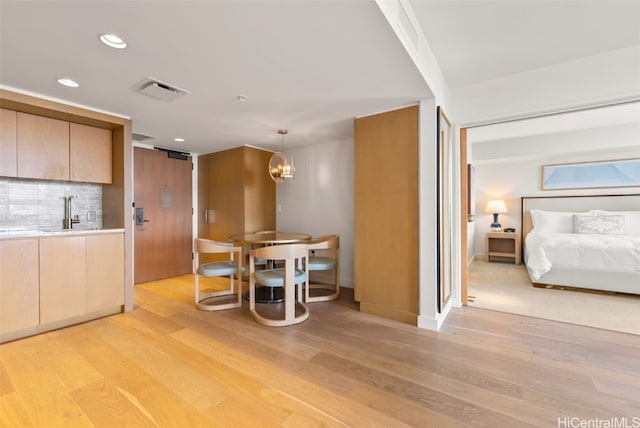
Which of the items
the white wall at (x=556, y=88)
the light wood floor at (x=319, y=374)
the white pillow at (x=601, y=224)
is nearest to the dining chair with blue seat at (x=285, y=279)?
the light wood floor at (x=319, y=374)

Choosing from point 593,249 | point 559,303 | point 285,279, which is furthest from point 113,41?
point 593,249

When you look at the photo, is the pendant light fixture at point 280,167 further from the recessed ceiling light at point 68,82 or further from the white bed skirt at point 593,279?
the white bed skirt at point 593,279

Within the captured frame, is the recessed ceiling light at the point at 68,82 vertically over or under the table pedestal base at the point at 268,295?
over

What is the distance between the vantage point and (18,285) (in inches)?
91.6

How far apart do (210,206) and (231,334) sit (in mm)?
2912

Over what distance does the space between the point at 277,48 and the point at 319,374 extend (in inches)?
86.3

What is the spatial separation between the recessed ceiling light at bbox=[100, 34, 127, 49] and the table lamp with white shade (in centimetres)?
637

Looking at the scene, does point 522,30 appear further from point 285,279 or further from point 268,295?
point 268,295

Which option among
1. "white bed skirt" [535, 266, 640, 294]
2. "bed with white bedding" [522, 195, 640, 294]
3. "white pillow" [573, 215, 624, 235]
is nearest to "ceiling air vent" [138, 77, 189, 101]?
"bed with white bedding" [522, 195, 640, 294]

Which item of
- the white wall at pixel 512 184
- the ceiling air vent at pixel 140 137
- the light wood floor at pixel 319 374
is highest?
the ceiling air vent at pixel 140 137

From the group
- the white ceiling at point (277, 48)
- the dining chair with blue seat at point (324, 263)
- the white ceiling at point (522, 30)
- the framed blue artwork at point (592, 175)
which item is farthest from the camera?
the framed blue artwork at point (592, 175)

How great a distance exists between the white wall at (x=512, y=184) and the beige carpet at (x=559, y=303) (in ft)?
6.26

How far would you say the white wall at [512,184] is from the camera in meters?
5.00

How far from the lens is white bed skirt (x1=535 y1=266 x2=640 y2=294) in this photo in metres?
3.35
